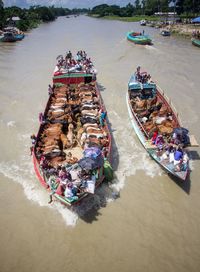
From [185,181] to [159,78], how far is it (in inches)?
652

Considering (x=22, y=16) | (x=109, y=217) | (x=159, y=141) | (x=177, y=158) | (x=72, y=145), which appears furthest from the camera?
(x=22, y=16)

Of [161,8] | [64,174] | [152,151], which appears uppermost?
[161,8]

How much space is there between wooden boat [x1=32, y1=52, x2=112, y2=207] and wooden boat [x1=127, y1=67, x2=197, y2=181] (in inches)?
88.4

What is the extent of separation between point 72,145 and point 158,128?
5.01 metres

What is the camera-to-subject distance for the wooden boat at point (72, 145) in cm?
1080

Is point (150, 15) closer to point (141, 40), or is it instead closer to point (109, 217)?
point (141, 40)

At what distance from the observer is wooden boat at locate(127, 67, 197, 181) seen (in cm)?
1241

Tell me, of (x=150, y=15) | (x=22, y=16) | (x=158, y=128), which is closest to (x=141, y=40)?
(x=158, y=128)

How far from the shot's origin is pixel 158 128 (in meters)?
14.8

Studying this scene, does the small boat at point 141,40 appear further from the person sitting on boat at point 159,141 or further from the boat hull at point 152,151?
the person sitting on boat at point 159,141

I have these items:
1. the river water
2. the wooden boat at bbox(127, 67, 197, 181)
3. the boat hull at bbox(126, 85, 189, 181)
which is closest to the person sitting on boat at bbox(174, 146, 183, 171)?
the wooden boat at bbox(127, 67, 197, 181)

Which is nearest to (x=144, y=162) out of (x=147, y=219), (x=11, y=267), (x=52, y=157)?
(x=147, y=219)

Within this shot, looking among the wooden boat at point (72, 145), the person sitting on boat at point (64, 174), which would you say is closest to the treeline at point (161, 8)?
the wooden boat at point (72, 145)

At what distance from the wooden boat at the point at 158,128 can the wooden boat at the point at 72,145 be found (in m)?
2.25
